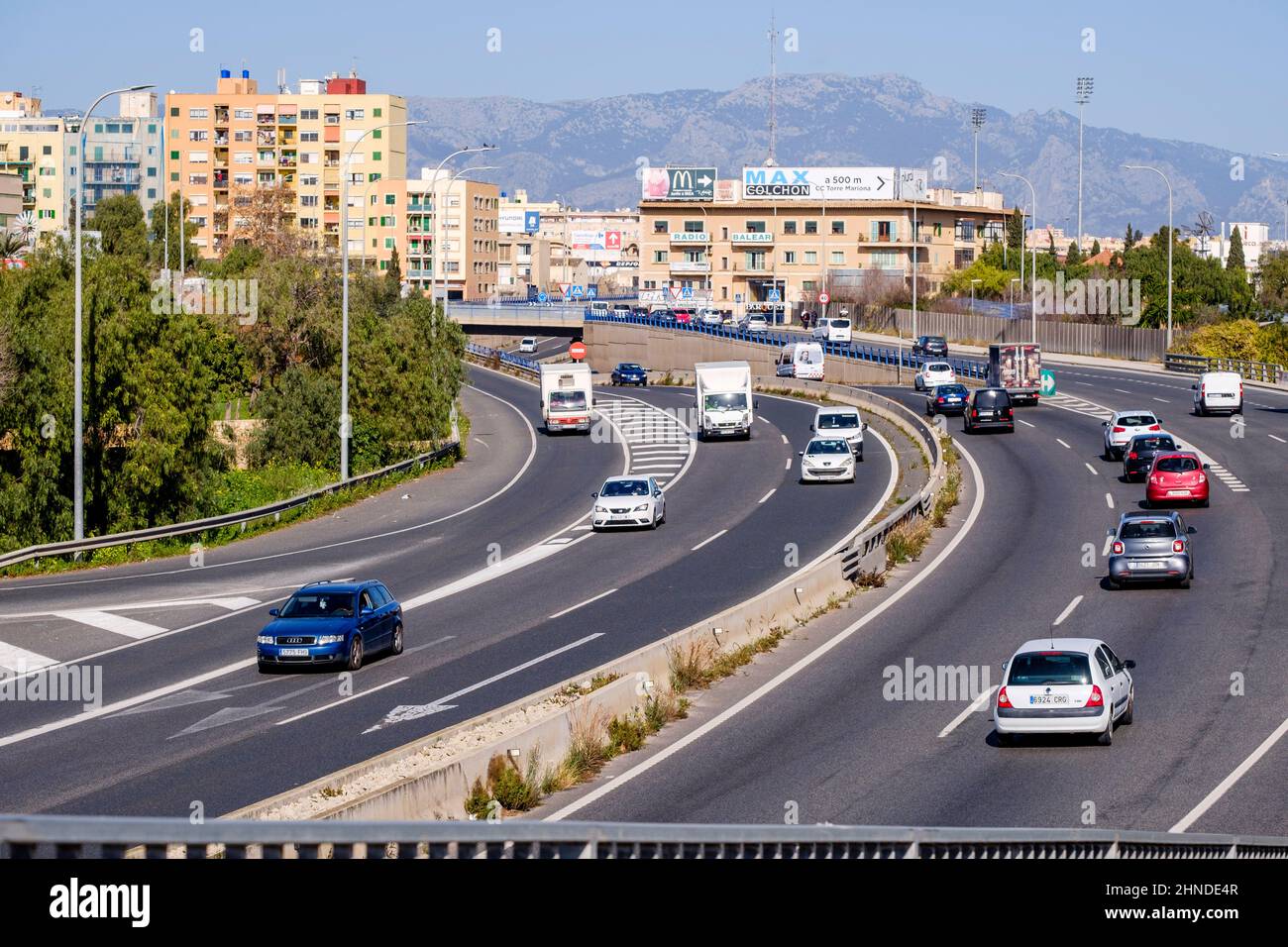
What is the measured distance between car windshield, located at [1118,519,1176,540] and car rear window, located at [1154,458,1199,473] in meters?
10.5

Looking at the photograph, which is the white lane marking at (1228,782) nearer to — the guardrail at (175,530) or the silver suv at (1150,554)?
the silver suv at (1150,554)

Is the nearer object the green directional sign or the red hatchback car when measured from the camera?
the red hatchback car

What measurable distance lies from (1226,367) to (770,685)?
67356 millimetres

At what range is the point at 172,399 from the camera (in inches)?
1923

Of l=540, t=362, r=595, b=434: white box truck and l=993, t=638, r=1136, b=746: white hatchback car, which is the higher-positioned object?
l=540, t=362, r=595, b=434: white box truck

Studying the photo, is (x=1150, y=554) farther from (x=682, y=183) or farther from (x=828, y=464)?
(x=682, y=183)

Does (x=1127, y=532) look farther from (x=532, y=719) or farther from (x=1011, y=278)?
(x=1011, y=278)

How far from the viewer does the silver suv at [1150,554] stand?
32844 millimetres

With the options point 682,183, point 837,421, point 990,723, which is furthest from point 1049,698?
point 682,183

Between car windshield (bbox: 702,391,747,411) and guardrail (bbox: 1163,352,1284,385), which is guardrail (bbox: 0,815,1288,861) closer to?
car windshield (bbox: 702,391,747,411)

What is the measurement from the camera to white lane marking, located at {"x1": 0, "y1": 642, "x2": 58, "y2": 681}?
26.5m

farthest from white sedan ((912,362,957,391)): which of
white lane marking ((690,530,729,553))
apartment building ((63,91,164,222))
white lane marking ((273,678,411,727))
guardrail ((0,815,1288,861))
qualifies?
apartment building ((63,91,164,222))
